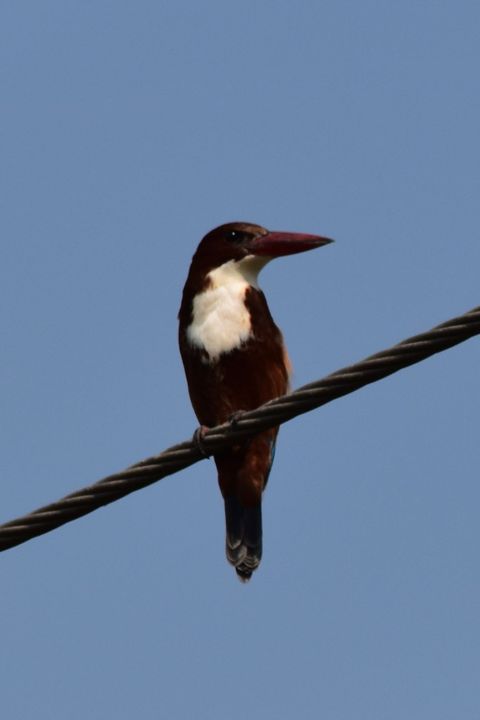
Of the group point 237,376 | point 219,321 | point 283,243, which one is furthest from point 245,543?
point 283,243

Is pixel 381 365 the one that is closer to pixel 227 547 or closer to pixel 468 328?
pixel 468 328

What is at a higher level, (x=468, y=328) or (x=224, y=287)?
(x=224, y=287)

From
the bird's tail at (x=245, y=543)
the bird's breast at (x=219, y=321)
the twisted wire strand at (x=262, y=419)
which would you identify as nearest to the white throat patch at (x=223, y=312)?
the bird's breast at (x=219, y=321)

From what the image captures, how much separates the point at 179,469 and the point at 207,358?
176 centimetres

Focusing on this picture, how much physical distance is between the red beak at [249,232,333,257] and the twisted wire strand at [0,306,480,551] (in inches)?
80.0

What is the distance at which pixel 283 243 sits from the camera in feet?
19.7

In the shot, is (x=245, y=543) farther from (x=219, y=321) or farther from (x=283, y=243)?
(x=283, y=243)

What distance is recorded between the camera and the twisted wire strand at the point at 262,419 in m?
3.58

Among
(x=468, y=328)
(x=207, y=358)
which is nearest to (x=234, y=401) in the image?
(x=207, y=358)

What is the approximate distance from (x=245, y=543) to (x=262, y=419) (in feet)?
6.24

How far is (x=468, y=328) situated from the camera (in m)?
3.54

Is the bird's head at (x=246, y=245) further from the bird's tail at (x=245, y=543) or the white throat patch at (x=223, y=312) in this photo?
the bird's tail at (x=245, y=543)

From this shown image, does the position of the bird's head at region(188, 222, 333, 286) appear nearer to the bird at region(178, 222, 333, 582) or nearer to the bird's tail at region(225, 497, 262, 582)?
the bird at region(178, 222, 333, 582)

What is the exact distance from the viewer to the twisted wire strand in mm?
3580
